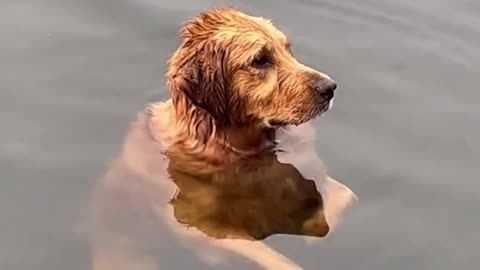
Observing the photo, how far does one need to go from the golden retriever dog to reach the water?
169mm

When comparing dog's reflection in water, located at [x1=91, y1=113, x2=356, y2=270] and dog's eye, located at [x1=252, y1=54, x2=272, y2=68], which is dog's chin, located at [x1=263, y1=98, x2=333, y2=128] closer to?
dog's eye, located at [x1=252, y1=54, x2=272, y2=68]

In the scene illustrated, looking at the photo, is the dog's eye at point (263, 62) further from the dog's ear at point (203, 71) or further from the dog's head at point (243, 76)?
the dog's ear at point (203, 71)

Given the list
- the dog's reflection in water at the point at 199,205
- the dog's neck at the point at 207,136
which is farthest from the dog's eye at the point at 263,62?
the dog's reflection in water at the point at 199,205

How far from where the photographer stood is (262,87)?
8914 millimetres

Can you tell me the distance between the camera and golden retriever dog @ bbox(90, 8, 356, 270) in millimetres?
8867

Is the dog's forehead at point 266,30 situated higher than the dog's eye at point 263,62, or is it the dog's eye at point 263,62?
the dog's forehead at point 266,30

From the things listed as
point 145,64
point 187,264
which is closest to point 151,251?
point 187,264

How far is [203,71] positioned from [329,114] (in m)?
1.73

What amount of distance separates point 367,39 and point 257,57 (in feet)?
8.23

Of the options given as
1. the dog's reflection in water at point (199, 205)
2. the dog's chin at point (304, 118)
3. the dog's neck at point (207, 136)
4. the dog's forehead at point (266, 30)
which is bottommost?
the dog's reflection in water at point (199, 205)

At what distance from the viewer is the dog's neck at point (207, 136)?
30.1 feet

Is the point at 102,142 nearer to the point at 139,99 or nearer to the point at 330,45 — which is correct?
the point at 139,99

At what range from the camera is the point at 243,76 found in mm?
8922

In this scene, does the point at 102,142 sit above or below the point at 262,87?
below
